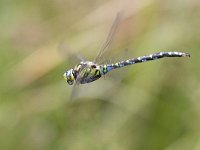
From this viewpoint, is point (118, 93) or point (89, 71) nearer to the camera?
point (89, 71)

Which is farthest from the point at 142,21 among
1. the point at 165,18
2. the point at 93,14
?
the point at 93,14

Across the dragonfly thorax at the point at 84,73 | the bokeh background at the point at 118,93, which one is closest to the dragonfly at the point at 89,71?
the dragonfly thorax at the point at 84,73

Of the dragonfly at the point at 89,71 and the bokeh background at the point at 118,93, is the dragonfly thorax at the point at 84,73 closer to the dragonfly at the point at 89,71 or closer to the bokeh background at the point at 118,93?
the dragonfly at the point at 89,71

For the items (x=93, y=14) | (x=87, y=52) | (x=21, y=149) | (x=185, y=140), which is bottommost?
(x=185, y=140)

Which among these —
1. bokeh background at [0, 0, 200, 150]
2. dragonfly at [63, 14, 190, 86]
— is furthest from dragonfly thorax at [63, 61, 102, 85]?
bokeh background at [0, 0, 200, 150]

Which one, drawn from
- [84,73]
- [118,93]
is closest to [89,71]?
[84,73]

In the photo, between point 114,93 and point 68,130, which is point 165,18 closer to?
point 114,93

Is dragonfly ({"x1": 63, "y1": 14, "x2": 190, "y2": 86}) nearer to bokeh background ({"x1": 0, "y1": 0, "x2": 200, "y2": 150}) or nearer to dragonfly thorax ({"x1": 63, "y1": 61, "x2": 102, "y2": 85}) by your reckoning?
dragonfly thorax ({"x1": 63, "y1": 61, "x2": 102, "y2": 85})

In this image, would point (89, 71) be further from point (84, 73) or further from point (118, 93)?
point (118, 93)
